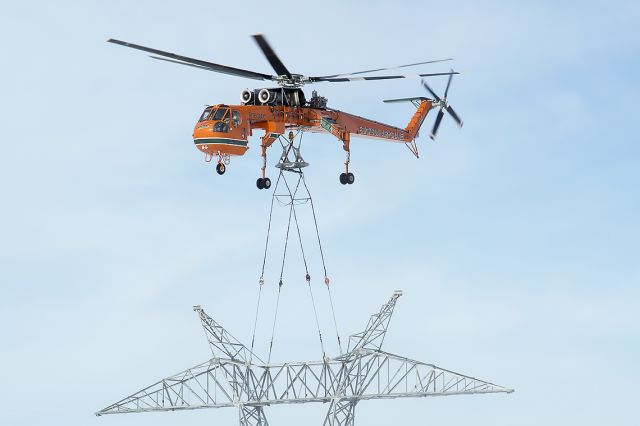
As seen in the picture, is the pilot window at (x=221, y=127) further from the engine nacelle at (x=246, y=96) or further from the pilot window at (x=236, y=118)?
the engine nacelle at (x=246, y=96)

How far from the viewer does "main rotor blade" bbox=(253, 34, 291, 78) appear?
57.2 metres

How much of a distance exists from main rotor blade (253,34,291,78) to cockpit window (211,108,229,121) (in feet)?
10.1

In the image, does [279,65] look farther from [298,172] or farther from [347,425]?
[347,425]

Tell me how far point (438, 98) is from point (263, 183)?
838 inches

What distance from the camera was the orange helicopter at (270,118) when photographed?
58969mm

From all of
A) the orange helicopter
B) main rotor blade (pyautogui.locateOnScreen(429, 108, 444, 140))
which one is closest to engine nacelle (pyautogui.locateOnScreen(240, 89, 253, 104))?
the orange helicopter

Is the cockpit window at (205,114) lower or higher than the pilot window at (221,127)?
higher

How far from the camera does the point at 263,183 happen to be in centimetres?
6034

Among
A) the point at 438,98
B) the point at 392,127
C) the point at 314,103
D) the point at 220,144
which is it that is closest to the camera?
the point at 220,144

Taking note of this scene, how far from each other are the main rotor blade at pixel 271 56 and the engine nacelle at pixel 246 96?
1.93 meters

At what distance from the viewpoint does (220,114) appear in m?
59.6

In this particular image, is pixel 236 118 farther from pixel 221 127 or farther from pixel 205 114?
pixel 205 114

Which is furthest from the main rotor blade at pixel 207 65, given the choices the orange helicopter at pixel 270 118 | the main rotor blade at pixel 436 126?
the main rotor blade at pixel 436 126

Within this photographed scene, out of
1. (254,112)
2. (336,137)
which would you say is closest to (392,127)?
(336,137)
